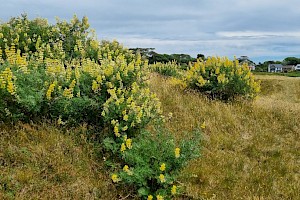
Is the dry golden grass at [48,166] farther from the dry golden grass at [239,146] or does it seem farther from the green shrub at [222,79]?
the green shrub at [222,79]

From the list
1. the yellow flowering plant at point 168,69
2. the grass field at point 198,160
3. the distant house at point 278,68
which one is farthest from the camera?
the distant house at point 278,68

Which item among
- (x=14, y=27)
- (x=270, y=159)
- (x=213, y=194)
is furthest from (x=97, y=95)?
(x=14, y=27)

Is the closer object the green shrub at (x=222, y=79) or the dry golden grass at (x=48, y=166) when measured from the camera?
the dry golden grass at (x=48, y=166)

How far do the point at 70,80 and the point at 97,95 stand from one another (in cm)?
47

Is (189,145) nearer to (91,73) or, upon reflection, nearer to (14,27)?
(91,73)

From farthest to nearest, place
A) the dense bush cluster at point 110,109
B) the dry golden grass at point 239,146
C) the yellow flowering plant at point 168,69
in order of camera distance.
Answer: the yellow flowering plant at point 168,69 → the dry golden grass at point 239,146 → the dense bush cluster at point 110,109

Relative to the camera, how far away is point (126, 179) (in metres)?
4.38

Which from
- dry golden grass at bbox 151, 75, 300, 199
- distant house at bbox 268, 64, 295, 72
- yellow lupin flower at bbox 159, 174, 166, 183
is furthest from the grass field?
distant house at bbox 268, 64, 295, 72

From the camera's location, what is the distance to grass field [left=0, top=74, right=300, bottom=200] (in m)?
4.31

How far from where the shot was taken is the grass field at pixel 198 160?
14.1 ft

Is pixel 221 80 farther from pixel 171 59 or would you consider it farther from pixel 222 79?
pixel 171 59

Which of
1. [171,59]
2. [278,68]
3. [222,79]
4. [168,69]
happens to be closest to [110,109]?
[222,79]

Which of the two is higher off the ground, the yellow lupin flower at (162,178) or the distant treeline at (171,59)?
the distant treeline at (171,59)

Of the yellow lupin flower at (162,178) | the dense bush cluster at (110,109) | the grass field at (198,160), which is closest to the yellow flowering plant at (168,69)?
the grass field at (198,160)
